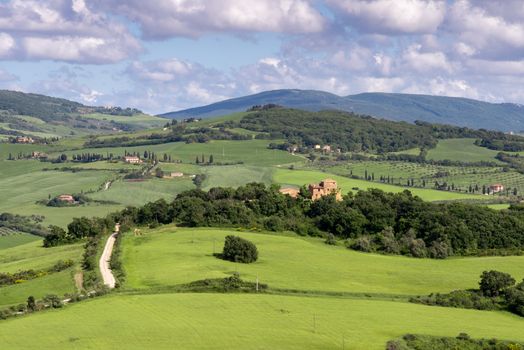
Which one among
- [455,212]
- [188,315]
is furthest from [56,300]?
[455,212]

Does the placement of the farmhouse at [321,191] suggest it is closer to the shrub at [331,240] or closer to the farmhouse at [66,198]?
the shrub at [331,240]

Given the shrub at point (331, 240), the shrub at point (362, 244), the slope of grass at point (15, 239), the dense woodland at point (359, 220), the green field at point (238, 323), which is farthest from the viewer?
the slope of grass at point (15, 239)

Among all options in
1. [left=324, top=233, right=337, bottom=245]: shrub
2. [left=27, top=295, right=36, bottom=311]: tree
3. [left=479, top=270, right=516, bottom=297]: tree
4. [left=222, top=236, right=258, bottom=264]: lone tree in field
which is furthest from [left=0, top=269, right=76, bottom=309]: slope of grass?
[left=479, top=270, right=516, bottom=297]: tree

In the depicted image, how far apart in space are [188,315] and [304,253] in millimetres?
39699

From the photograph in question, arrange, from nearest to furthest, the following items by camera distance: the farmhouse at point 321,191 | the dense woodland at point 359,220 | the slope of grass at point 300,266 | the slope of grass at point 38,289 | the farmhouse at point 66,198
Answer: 1. the slope of grass at point 38,289
2. the slope of grass at point 300,266
3. the dense woodland at point 359,220
4. the farmhouse at point 321,191
5. the farmhouse at point 66,198

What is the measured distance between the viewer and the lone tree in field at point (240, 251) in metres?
102

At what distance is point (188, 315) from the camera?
72.8m

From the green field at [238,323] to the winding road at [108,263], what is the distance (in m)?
8.43

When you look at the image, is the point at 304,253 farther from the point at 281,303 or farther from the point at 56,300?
the point at 56,300

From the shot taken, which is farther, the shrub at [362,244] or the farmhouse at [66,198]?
the farmhouse at [66,198]

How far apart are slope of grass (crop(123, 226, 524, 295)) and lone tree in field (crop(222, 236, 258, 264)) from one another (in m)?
1.60

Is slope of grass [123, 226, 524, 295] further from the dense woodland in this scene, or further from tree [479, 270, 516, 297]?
the dense woodland

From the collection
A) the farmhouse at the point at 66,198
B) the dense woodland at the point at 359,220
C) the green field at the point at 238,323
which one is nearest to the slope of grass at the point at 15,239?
the dense woodland at the point at 359,220

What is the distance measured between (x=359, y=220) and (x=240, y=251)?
3244cm
